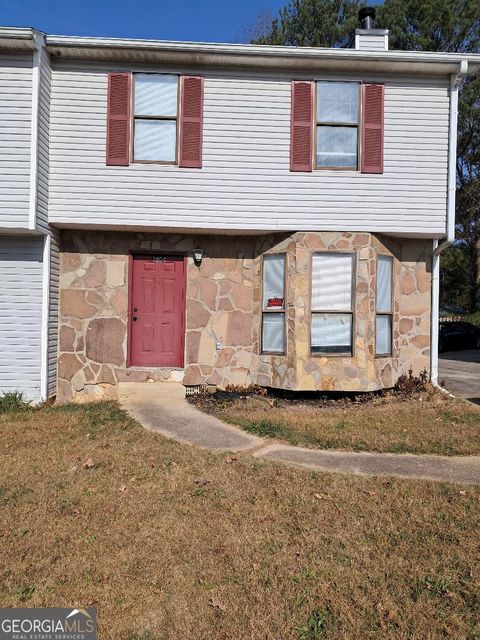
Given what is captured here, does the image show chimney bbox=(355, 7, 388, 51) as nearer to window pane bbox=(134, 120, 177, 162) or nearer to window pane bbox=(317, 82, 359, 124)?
window pane bbox=(317, 82, 359, 124)

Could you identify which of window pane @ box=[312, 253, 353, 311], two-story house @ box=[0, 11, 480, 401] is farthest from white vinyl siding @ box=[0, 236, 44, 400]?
window pane @ box=[312, 253, 353, 311]

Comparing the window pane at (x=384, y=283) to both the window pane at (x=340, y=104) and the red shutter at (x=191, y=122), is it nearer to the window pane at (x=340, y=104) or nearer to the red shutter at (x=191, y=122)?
the window pane at (x=340, y=104)

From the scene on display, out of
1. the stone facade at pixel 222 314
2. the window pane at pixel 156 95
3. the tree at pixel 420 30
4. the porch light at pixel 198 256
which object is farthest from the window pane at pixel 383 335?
the tree at pixel 420 30

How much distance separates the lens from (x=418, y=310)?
8586 millimetres

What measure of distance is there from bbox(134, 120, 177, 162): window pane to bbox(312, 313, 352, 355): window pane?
3.45 meters

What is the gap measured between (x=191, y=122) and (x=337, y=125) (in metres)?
2.31

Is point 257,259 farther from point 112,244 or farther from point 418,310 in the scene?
point 418,310

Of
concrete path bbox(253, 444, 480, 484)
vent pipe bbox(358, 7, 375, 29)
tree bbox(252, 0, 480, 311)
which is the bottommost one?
concrete path bbox(253, 444, 480, 484)

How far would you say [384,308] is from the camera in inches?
325

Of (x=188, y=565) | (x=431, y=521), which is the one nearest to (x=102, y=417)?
(x=188, y=565)

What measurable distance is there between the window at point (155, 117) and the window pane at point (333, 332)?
3.43 m

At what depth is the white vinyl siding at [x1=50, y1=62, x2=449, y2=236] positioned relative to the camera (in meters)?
7.52

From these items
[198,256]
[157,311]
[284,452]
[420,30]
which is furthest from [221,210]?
[420,30]

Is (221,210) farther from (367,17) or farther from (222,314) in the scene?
(367,17)
